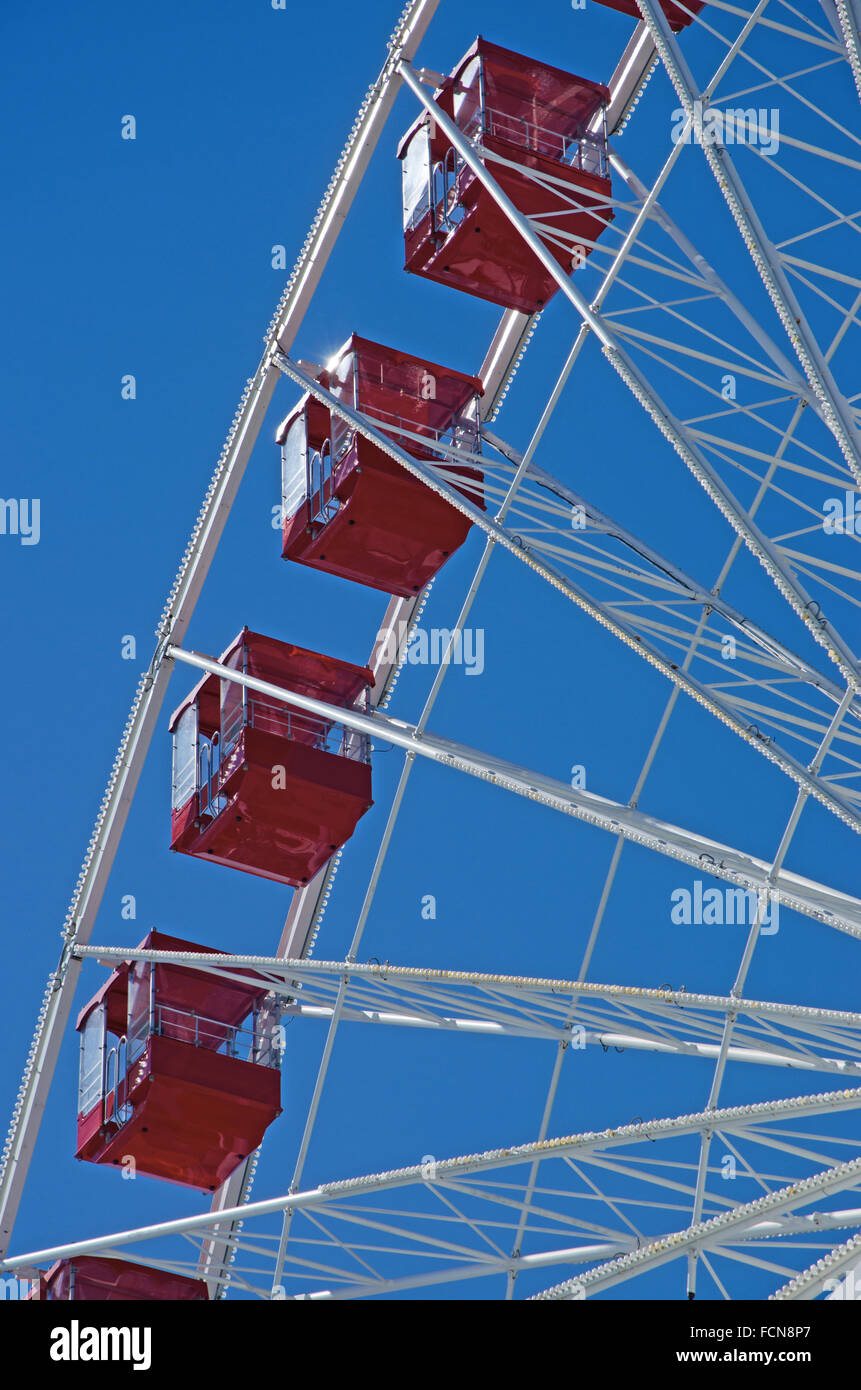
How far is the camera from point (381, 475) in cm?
2306

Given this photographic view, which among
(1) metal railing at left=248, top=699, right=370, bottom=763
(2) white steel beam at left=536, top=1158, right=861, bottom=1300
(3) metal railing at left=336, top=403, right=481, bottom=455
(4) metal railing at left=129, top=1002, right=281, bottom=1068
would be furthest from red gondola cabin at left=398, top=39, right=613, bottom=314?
(2) white steel beam at left=536, top=1158, right=861, bottom=1300

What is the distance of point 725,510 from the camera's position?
17.3 m

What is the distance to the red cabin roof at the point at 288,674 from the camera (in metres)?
23.6

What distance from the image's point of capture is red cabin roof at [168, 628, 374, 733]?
77.6ft

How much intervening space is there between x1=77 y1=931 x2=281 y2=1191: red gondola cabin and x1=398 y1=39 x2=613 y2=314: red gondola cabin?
8308 millimetres

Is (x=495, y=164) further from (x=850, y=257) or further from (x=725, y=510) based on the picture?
(x=850, y=257)

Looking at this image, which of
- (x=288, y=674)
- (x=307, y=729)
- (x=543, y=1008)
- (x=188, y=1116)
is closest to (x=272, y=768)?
(x=307, y=729)

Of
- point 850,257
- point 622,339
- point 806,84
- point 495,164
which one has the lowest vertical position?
point 622,339

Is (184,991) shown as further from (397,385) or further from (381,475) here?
(397,385)

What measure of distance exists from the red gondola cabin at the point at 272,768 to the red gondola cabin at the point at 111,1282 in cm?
482

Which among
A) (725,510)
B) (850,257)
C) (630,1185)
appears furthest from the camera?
(850,257)

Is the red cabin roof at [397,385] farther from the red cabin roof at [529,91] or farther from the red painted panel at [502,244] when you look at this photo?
the red cabin roof at [529,91]
